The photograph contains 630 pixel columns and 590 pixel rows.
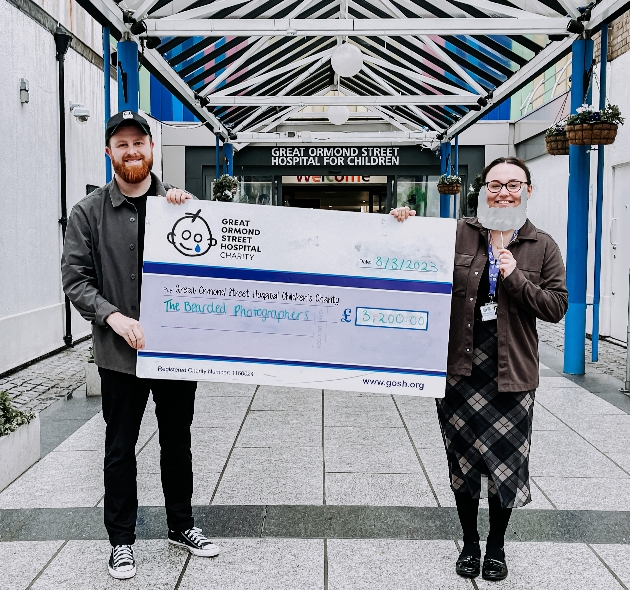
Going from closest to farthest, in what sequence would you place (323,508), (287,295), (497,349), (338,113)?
1. (497,349)
2. (287,295)
3. (323,508)
4. (338,113)

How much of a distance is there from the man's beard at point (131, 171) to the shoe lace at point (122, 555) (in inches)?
61.9

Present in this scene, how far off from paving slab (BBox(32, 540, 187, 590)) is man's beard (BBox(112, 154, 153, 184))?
1683 mm

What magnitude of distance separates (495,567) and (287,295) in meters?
1.49

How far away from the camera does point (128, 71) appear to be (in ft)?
24.3

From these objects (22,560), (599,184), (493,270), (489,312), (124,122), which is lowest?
(22,560)

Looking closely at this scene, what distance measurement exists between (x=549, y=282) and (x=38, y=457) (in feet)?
11.5

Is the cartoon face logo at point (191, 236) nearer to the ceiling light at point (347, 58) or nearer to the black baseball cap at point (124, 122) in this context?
the black baseball cap at point (124, 122)

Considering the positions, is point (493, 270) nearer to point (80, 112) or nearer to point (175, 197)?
point (175, 197)

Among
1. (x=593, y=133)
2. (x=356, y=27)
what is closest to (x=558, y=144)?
(x=593, y=133)

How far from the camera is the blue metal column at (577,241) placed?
25.7 ft

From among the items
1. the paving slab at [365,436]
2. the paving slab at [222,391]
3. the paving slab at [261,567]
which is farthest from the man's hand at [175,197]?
the paving slab at [222,391]

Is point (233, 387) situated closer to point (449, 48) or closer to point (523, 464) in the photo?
point (523, 464)

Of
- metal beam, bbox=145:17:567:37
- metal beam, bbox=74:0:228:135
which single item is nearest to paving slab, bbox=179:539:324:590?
metal beam, bbox=74:0:228:135

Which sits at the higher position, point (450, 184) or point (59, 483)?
point (450, 184)
